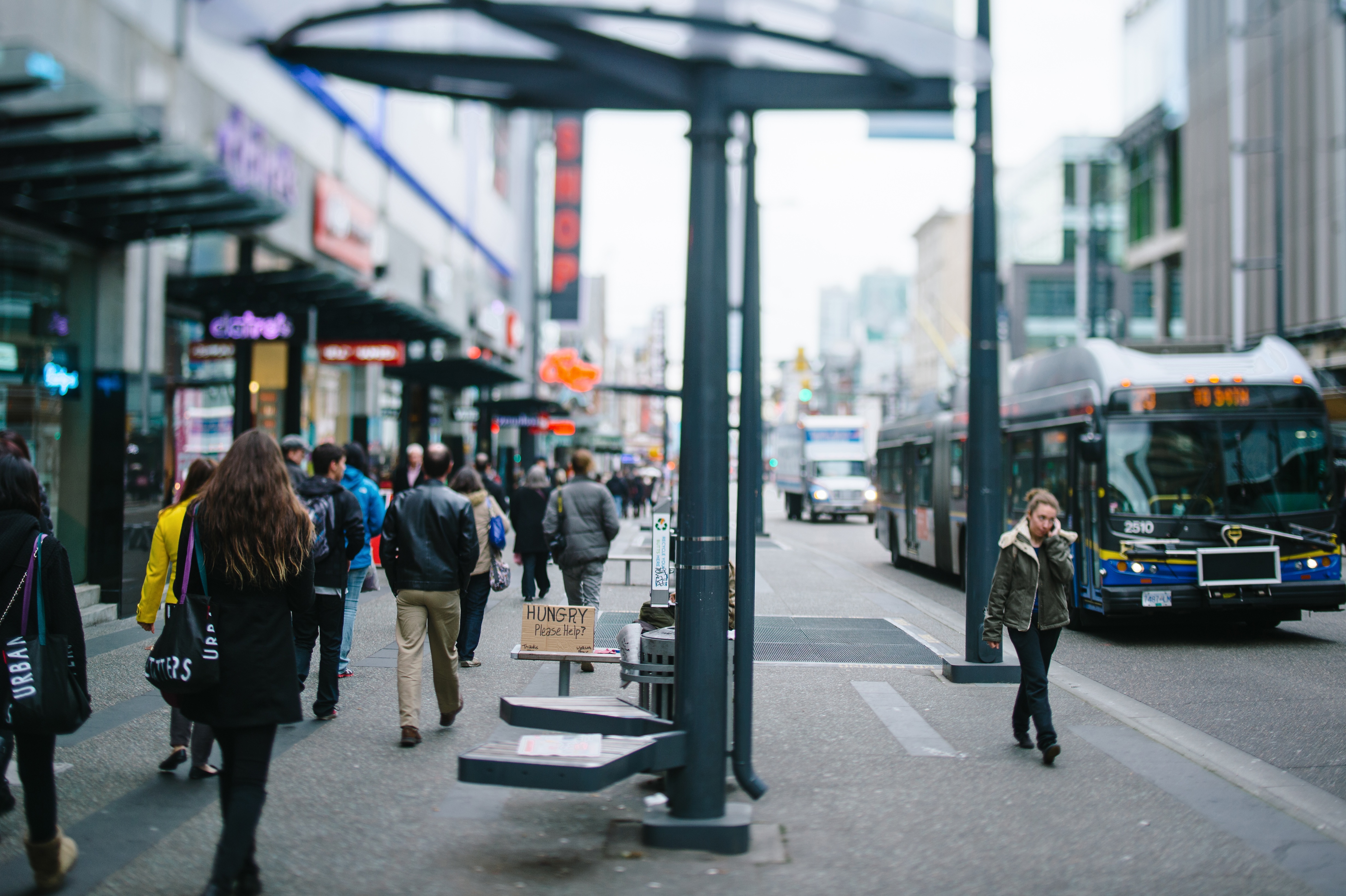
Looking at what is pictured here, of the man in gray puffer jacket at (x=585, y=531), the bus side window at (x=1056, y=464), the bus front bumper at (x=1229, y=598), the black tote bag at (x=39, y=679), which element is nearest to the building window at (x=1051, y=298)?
the bus side window at (x=1056, y=464)

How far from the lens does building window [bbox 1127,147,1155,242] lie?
55.9 metres

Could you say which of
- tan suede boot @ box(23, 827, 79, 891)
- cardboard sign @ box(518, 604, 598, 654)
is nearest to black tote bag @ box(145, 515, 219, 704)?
tan suede boot @ box(23, 827, 79, 891)

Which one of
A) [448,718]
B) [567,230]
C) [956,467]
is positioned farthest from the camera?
[567,230]

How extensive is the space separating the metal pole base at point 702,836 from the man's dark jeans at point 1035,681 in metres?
2.42

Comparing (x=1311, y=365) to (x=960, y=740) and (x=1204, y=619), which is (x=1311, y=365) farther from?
(x=960, y=740)

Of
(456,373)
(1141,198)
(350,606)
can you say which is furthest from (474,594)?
(1141,198)

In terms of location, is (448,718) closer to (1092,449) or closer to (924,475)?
(1092,449)

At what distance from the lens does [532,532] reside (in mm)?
13930

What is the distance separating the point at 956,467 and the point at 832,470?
23359 mm

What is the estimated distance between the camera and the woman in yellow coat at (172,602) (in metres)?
6.08

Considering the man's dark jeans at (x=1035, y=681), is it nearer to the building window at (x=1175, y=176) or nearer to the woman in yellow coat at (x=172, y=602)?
the woman in yellow coat at (x=172, y=602)

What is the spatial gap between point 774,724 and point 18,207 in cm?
881

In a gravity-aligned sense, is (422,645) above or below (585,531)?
below

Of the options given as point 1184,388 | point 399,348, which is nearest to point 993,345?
point 1184,388
